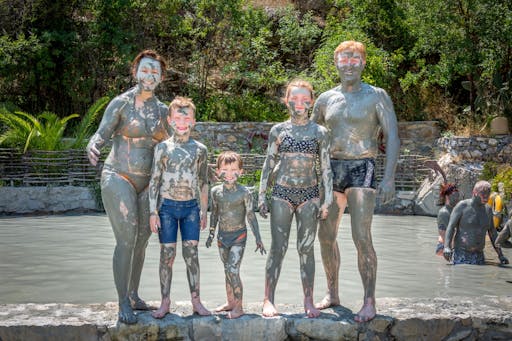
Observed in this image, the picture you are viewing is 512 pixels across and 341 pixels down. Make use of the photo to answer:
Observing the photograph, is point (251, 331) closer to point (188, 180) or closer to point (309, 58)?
point (188, 180)

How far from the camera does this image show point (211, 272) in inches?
375

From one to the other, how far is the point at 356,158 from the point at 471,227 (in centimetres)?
464

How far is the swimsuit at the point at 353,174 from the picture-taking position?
550cm

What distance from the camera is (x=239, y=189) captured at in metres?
5.44

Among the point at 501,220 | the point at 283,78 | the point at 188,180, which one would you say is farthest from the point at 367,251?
the point at 283,78

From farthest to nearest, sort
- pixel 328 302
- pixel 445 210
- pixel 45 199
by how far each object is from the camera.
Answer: pixel 45 199, pixel 445 210, pixel 328 302

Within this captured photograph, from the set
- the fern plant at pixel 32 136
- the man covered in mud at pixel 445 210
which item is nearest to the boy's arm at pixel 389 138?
the man covered in mud at pixel 445 210

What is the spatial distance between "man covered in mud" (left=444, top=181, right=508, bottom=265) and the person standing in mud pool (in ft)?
14.5

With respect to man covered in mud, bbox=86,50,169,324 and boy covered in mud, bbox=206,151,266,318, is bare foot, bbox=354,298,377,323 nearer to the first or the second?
boy covered in mud, bbox=206,151,266,318

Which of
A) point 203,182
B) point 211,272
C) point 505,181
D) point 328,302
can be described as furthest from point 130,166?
point 505,181

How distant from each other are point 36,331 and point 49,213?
12057 millimetres

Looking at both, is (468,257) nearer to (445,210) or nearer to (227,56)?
(445,210)

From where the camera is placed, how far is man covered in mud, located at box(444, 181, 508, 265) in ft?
31.2

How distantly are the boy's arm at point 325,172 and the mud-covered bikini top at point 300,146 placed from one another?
0.05 meters
